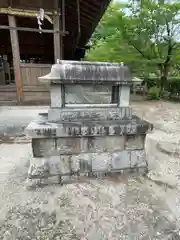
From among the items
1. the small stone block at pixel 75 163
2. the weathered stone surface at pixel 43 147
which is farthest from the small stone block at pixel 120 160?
the weathered stone surface at pixel 43 147

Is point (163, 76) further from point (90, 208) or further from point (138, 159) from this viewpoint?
point (90, 208)

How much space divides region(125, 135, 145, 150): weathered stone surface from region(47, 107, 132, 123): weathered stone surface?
0.96 ft

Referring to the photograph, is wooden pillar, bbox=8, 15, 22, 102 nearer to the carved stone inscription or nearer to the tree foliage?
the carved stone inscription

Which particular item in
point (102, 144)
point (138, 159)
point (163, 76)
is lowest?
point (138, 159)

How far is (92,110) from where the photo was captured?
2320 mm

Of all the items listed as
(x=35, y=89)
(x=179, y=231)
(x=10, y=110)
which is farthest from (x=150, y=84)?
(x=179, y=231)

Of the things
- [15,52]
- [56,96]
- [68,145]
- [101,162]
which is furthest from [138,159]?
[15,52]

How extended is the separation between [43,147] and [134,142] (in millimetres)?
1178

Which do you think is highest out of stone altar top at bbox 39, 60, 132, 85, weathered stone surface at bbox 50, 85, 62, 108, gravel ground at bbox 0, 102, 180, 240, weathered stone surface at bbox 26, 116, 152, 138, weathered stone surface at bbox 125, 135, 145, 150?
stone altar top at bbox 39, 60, 132, 85

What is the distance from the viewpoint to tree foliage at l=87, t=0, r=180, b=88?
25.1 feet

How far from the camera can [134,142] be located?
2.35 m

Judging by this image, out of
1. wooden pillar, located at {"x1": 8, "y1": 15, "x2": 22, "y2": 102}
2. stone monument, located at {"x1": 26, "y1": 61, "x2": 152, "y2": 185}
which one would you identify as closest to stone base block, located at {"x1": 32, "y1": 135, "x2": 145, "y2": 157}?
stone monument, located at {"x1": 26, "y1": 61, "x2": 152, "y2": 185}

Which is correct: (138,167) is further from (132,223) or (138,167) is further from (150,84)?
(150,84)

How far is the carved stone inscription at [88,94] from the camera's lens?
2.22m
